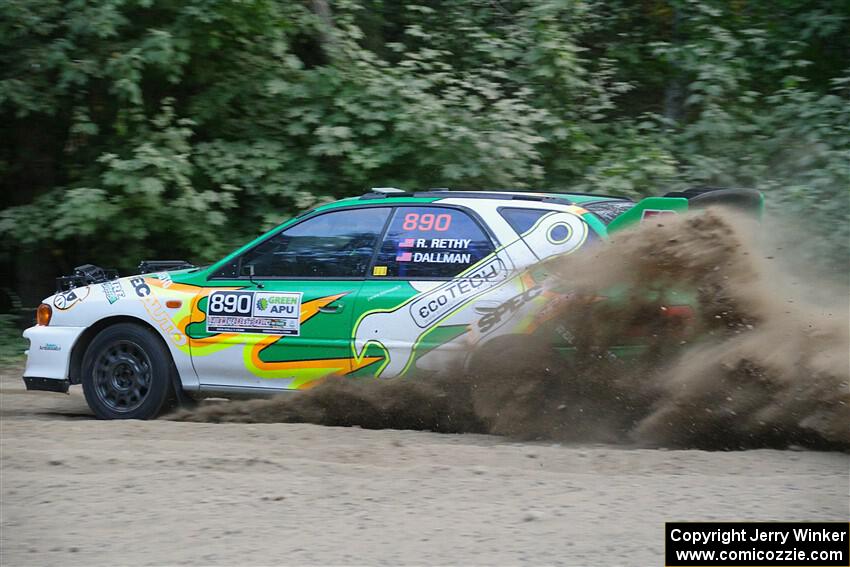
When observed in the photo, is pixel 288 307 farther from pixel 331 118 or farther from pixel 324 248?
pixel 331 118

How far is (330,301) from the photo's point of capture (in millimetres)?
6980

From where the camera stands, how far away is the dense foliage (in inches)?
416

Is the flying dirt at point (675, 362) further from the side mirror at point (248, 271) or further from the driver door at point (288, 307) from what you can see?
the side mirror at point (248, 271)

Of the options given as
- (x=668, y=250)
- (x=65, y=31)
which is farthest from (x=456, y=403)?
(x=65, y=31)

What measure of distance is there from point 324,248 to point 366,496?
2417mm

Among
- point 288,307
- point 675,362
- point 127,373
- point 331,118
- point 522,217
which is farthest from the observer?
point 331,118

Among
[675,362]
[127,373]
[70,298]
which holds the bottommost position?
[127,373]

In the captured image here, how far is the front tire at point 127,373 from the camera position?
7344mm

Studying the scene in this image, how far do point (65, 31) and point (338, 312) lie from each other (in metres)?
6.03

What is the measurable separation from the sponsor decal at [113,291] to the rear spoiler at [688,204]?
142 inches

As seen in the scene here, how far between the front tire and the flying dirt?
1838 mm

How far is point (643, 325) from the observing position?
639 cm

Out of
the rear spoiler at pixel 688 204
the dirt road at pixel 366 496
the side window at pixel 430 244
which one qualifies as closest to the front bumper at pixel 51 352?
the dirt road at pixel 366 496

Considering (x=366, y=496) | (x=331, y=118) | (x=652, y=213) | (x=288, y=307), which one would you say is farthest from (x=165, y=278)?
(x=331, y=118)
